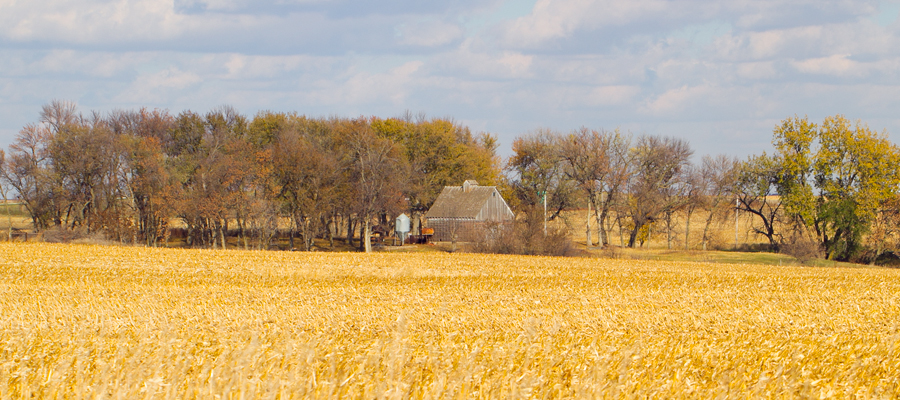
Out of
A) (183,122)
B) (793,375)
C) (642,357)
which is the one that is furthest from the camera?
(183,122)

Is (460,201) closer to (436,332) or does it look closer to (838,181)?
(838,181)

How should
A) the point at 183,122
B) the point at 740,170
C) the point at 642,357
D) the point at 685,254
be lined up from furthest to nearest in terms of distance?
the point at 183,122
the point at 740,170
the point at 685,254
the point at 642,357

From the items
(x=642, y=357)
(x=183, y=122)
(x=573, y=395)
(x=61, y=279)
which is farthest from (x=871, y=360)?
(x=183, y=122)

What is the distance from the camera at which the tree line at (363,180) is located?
4603 cm

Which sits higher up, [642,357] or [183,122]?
[183,122]

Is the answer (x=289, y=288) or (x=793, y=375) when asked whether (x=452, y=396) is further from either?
(x=289, y=288)

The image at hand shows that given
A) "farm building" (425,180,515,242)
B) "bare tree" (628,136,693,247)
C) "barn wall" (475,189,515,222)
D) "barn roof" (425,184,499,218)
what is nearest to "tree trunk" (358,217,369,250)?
"farm building" (425,180,515,242)

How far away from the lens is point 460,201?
2290 inches

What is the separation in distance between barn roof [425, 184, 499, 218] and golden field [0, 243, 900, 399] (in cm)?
3204

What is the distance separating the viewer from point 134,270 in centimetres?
2258

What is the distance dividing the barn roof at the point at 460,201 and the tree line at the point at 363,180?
222cm

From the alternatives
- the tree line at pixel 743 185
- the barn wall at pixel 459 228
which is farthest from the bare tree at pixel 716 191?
the barn wall at pixel 459 228

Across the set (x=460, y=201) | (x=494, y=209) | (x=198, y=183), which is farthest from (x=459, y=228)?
(x=198, y=183)

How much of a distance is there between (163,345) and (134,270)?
17.1 meters
